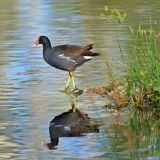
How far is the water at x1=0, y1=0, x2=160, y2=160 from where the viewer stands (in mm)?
9484

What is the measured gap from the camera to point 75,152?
30.3 feet

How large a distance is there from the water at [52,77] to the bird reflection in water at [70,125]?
0.32 ft

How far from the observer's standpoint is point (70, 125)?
10938 mm

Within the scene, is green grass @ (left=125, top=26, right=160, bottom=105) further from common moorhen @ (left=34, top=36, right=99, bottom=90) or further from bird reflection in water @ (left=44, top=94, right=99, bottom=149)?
common moorhen @ (left=34, top=36, right=99, bottom=90)

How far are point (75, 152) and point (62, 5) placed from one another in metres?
18.2

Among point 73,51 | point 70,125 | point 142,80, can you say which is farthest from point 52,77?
point 70,125

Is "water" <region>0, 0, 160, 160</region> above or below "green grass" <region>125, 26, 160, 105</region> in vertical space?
below

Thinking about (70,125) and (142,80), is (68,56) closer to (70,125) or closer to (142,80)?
(142,80)

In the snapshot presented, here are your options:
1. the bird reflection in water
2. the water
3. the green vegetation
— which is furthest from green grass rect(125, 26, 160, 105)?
the bird reflection in water

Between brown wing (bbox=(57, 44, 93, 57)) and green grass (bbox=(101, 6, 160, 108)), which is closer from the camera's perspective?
green grass (bbox=(101, 6, 160, 108))

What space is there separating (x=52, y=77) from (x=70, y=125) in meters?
3.77

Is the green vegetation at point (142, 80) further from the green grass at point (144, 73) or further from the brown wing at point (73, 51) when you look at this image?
the brown wing at point (73, 51)

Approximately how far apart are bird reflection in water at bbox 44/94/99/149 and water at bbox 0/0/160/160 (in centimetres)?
10

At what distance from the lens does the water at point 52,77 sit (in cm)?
948
